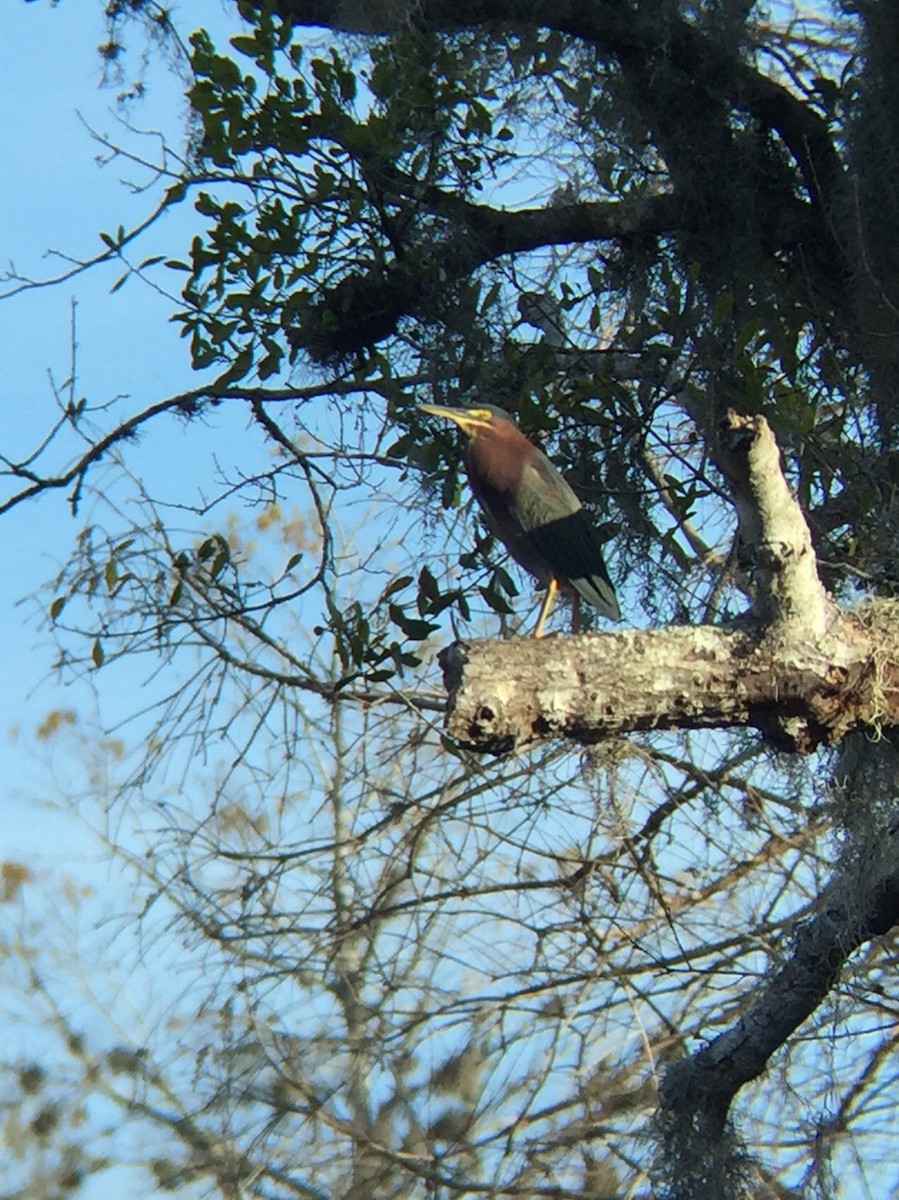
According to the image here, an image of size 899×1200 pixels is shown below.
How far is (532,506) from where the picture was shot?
336cm

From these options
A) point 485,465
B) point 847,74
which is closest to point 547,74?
point 847,74

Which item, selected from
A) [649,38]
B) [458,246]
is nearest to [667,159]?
[649,38]

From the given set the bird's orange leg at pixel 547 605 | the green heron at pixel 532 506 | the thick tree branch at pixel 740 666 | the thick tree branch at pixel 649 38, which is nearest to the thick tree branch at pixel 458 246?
the thick tree branch at pixel 649 38

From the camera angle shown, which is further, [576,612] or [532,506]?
[576,612]

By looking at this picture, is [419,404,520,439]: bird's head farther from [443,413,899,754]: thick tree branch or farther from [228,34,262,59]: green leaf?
[443,413,899,754]: thick tree branch

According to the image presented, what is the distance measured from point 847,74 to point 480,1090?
3398 mm

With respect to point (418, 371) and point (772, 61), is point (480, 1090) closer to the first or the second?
point (418, 371)

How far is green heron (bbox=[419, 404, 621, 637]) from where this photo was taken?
3.34 metres

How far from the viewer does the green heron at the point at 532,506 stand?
11.0 feet

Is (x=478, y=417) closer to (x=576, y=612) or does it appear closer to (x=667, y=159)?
(x=576, y=612)

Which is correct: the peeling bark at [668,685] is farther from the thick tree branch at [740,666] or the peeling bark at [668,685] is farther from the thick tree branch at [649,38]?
the thick tree branch at [649,38]

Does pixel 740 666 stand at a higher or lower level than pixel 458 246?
lower

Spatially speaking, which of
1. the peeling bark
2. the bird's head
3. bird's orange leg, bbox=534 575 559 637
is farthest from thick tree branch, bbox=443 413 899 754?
the bird's head

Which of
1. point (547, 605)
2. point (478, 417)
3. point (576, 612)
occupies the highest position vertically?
point (478, 417)
